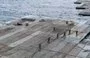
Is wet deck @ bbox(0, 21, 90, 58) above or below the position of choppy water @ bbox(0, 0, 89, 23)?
above

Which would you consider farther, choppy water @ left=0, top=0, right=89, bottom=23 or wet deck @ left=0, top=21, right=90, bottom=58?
choppy water @ left=0, top=0, right=89, bottom=23

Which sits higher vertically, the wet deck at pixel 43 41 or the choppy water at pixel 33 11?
the wet deck at pixel 43 41

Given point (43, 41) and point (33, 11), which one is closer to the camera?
point (43, 41)

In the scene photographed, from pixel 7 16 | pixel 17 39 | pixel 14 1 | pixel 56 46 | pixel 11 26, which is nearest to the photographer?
pixel 56 46

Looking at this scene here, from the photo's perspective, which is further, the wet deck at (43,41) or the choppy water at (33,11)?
the choppy water at (33,11)

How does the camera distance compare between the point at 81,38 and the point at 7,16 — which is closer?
the point at 81,38

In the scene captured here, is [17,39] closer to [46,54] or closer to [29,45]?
[29,45]

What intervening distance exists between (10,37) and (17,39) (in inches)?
18.0

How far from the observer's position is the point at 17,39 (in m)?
11.0

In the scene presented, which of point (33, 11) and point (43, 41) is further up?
point (43, 41)

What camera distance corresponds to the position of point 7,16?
17922 mm

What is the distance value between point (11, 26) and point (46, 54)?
16.5 feet

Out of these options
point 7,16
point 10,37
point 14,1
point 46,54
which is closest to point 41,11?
point 7,16

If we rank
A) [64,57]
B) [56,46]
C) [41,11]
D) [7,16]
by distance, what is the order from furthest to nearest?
[41,11], [7,16], [56,46], [64,57]
